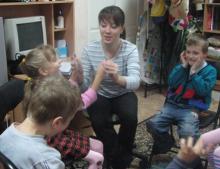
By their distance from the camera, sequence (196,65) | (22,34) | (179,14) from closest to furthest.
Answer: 1. (196,65)
2. (22,34)
3. (179,14)

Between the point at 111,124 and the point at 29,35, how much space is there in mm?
1221

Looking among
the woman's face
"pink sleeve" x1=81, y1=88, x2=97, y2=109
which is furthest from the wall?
"pink sleeve" x1=81, y1=88, x2=97, y2=109

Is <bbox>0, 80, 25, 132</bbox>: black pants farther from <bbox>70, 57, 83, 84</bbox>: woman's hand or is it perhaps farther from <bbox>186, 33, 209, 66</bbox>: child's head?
<bbox>186, 33, 209, 66</bbox>: child's head

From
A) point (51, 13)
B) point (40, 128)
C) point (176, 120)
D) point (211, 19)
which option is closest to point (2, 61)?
point (51, 13)

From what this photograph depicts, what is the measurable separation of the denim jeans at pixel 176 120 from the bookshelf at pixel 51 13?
135 centimetres

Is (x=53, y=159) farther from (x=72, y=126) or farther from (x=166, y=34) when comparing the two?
(x=166, y=34)

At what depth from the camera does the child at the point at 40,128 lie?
115 centimetres

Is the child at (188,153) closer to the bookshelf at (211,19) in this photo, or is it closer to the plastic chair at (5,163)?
A: the plastic chair at (5,163)

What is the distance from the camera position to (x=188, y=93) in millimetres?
2186

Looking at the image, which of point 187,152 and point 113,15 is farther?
→ point 113,15

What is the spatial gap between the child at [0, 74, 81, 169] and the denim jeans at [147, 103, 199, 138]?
1.02 metres

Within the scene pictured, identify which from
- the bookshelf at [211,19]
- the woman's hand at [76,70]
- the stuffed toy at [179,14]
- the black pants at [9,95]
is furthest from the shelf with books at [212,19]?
the black pants at [9,95]

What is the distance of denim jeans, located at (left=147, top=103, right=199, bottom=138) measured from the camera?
2.07m

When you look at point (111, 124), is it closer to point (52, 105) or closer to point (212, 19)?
point (52, 105)
